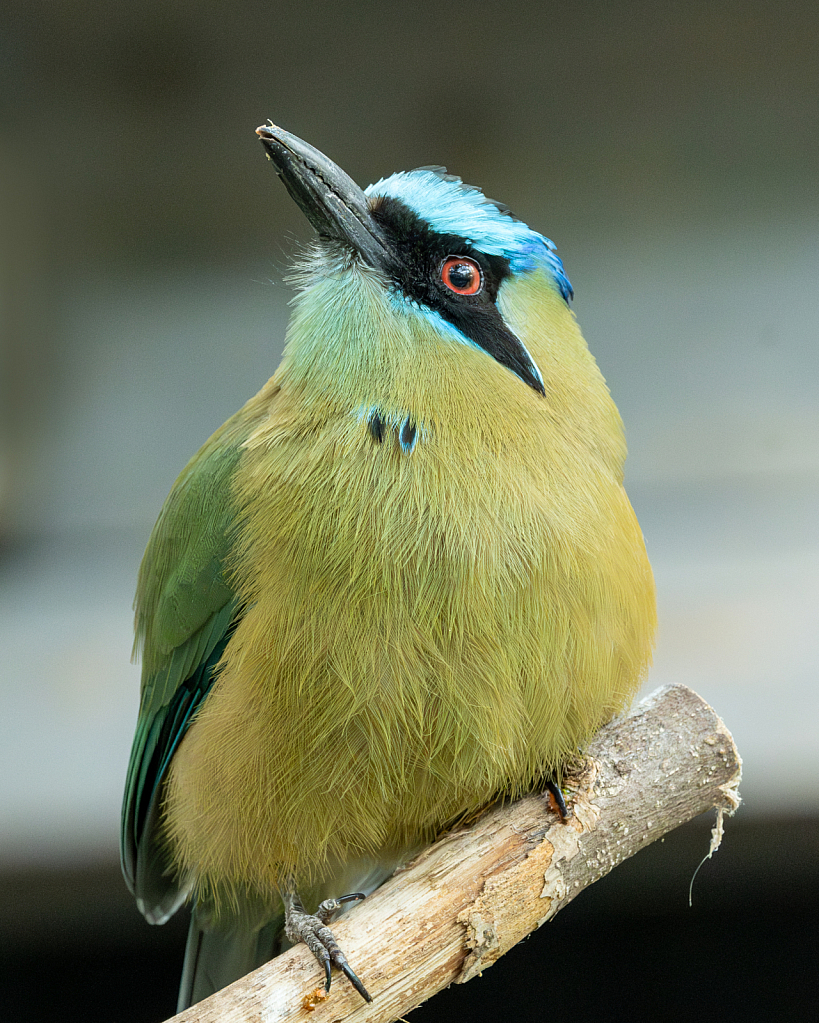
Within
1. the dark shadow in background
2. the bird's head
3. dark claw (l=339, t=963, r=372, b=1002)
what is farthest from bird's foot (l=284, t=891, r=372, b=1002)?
the dark shadow in background

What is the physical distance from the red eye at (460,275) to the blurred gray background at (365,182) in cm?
241

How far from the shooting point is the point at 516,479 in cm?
137

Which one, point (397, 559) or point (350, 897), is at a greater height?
point (397, 559)

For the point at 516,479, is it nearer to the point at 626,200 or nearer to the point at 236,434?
the point at 236,434

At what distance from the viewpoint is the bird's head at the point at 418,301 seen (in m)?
1.39

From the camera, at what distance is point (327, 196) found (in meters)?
1.43

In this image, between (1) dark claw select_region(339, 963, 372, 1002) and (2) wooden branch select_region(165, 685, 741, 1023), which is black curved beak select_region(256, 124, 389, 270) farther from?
(1) dark claw select_region(339, 963, 372, 1002)

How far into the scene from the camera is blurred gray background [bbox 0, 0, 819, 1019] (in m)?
3.79

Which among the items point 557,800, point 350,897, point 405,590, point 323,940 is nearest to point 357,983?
point 323,940

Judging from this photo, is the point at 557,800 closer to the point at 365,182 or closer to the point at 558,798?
the point at 558,798

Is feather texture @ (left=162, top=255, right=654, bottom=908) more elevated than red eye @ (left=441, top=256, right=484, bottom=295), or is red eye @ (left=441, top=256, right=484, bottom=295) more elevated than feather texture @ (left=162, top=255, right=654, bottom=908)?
red eye @ (left=441, top=256, right=484, bottom=295)

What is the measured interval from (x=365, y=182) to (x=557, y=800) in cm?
321

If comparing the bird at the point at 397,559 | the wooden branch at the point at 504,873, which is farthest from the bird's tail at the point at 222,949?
the wooden branch at the point at 504,873

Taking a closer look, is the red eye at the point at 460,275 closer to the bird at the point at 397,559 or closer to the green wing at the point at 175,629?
the bird at the point at 397,559
